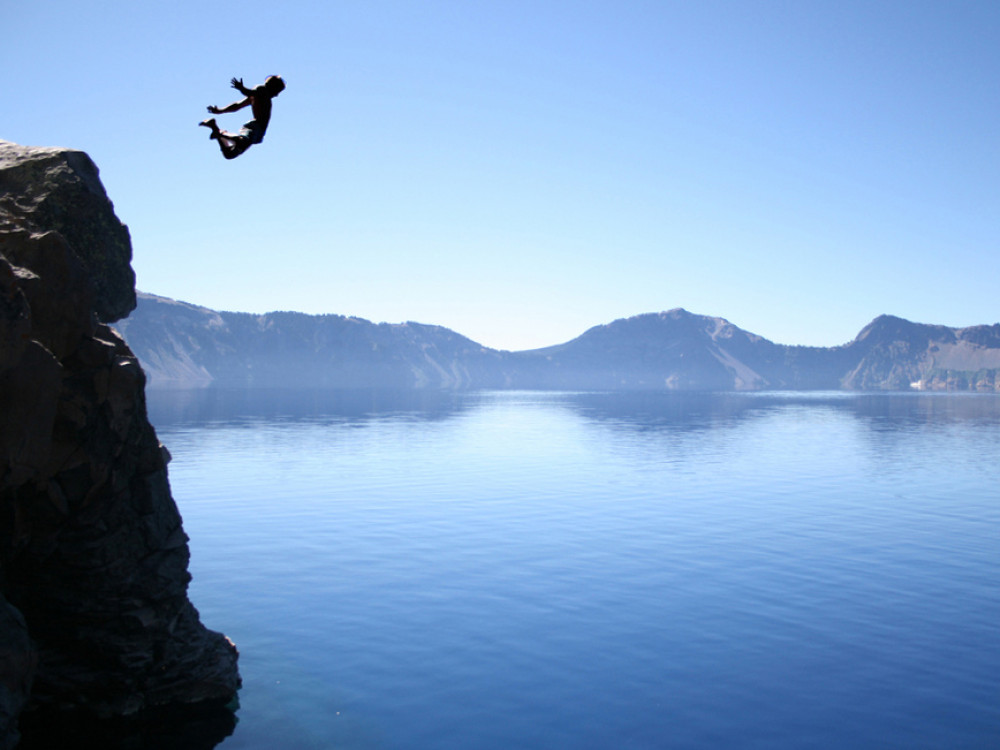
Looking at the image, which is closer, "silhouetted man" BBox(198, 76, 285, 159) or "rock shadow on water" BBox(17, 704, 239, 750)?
"silhouetted man" BBox(198, 76, 285, 159)

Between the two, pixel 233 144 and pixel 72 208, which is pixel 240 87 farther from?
pixel 72 208

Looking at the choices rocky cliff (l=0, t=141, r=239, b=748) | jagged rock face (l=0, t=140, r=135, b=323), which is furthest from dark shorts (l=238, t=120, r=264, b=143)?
jagged rock face (l=0, t=140, r=135, b=323)

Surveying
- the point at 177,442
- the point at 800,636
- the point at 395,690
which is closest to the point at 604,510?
the point at 800,636

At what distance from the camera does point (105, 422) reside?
1942cm

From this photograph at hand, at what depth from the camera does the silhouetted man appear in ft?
42.0

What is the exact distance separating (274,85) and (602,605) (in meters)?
23.6

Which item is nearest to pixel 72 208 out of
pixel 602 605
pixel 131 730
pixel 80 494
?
pixel 80 494

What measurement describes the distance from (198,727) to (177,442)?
75.8 m

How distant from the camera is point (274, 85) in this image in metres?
12.8

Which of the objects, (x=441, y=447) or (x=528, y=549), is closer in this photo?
(x=528, y=549)

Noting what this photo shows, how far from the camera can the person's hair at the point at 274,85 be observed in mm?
12750

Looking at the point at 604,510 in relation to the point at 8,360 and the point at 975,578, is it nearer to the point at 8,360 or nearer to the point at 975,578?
the point at 975,578

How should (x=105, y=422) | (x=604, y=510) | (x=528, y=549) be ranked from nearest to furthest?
(x=105, y=422)
(x=528, y=549)
(x=604, y=510)

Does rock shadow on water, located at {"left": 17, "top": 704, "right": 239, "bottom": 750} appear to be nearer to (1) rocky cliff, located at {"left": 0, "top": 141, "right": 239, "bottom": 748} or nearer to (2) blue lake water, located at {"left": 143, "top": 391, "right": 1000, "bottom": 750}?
(1) rocky cliff, located at {"left": 0, "top": 141, "right": 239, "bottom": 748}
